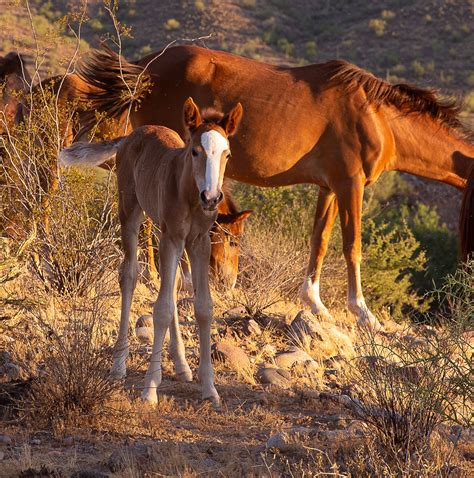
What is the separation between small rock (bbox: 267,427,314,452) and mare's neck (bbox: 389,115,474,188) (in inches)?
240

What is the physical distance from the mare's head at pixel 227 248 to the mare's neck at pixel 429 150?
1.91 m

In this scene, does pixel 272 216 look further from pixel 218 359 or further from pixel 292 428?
pixel 292 428

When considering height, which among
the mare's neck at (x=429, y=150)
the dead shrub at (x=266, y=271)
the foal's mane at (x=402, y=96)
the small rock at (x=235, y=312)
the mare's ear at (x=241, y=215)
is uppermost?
the foal's mane at (x=402, y=96)

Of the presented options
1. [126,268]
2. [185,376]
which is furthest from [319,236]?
[185,376]

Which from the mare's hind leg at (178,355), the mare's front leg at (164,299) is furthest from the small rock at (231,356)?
the mare's front leg at (164,299)

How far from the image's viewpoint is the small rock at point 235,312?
9.94m

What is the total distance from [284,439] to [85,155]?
3.37 meters

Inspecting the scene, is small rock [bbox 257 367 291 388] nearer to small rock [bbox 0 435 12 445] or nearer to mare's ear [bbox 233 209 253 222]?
small rock [bbox 0 435 12 445]

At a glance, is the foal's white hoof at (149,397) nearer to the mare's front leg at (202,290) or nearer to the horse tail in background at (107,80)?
the mare's front leg at (202,290)

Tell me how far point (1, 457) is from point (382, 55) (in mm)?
36494

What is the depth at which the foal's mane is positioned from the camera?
11648 millimetres

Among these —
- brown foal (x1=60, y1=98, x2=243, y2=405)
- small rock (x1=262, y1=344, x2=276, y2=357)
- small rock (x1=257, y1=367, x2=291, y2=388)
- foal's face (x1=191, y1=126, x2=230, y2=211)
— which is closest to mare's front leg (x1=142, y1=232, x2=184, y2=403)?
brown foal (x1=60, y1=98, x2=243, y2=405)

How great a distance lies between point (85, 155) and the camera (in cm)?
845

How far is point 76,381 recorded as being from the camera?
6.64m
